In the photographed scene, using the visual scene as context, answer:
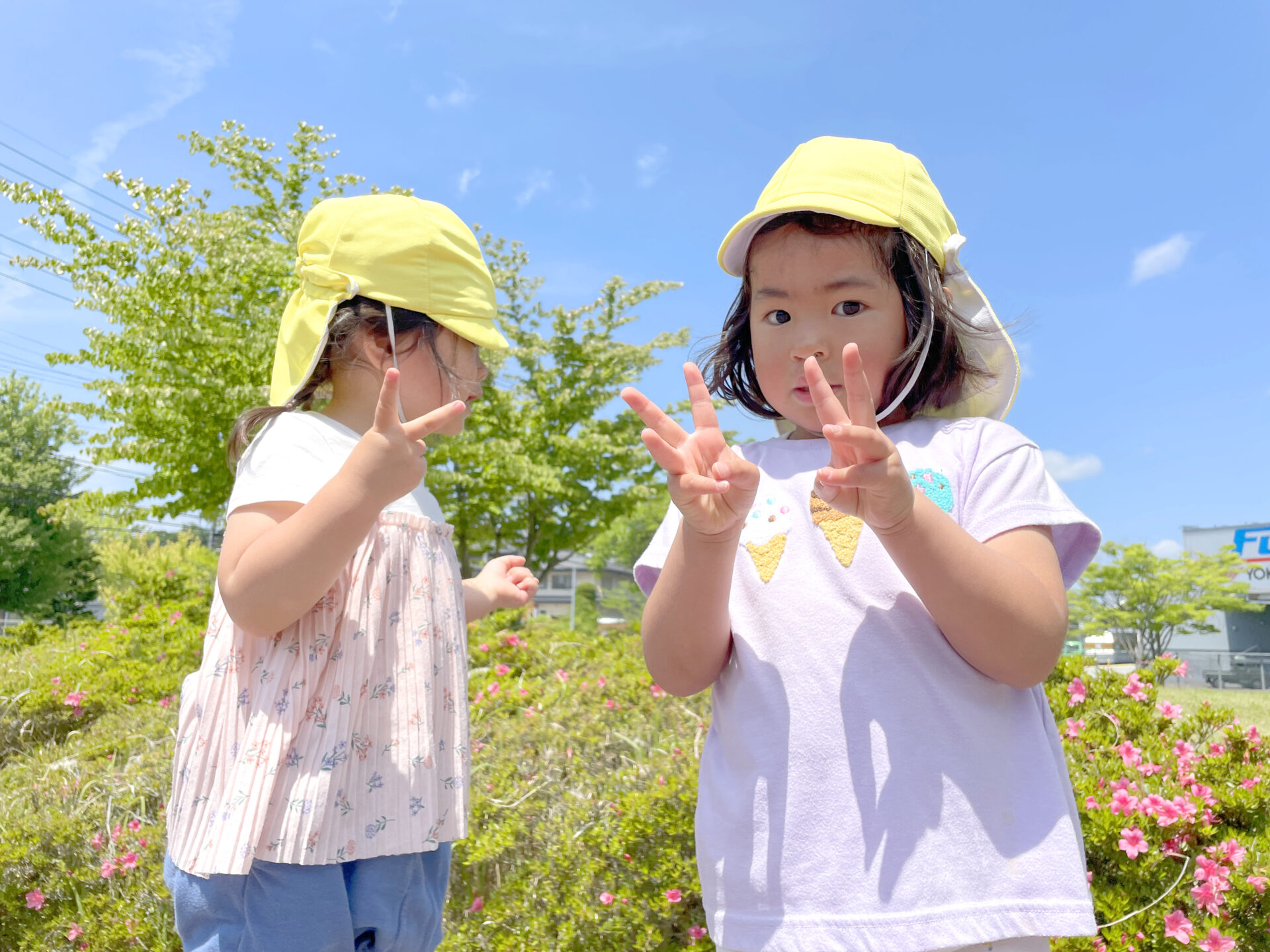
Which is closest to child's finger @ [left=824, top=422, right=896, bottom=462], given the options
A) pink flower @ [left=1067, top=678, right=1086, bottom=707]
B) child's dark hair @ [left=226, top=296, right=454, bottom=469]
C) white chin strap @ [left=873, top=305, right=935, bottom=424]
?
white chin strap @ [left=873, top=305, right=935, bottom=424]

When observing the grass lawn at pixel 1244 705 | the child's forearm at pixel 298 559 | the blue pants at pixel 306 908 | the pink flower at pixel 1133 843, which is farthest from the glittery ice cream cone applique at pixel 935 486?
the grass lawn at pixel 1244 705

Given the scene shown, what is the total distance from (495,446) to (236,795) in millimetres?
13137

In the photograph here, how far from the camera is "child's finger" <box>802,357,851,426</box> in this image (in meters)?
1.02

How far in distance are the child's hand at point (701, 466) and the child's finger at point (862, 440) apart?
111mm

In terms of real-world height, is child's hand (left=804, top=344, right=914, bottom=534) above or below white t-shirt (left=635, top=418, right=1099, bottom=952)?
above

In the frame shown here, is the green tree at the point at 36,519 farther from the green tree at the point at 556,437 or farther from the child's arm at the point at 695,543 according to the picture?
the child's arm at the point at 695,543

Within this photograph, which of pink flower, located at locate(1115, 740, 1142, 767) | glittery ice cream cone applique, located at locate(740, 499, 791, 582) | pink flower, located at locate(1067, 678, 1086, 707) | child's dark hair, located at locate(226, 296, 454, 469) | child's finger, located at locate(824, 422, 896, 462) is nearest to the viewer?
child's finger, located at locate(824, 422, 896, 462)

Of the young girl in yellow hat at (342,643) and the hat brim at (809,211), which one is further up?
the hat brim at (809,211)

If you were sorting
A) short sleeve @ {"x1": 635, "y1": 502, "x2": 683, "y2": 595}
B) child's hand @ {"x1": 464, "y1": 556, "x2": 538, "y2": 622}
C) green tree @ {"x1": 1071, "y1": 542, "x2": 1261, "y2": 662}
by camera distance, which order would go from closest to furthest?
short sleeve @ {"x1": 635, "y1": 502, "x2": 683, "y2": 595} → child's hand @ {"x1": 464, "y1": 556, "x2": 538, "y2": 622} → green tree @ {"x1": 1071, "y1": 542, "x2": 1261, "y2": 662}

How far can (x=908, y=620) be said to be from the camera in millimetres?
1185

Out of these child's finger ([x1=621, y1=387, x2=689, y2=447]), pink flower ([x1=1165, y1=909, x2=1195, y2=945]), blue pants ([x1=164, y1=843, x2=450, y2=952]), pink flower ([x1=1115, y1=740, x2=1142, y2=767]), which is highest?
child's finger ([x1=621, y1=387, x2=689, y2=447])

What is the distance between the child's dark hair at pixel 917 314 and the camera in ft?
4.49

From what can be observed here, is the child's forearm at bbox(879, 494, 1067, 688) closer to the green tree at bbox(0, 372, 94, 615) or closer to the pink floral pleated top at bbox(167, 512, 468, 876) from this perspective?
the pink floral pleated top at bbox(167, 512, 468, 876)

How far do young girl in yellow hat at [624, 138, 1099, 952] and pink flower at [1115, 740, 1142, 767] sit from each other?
1543 millimetres
